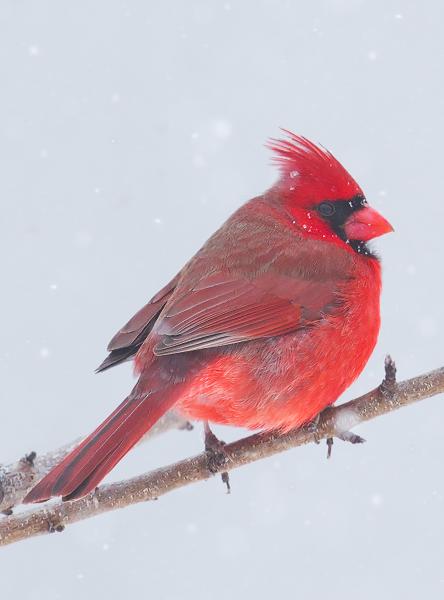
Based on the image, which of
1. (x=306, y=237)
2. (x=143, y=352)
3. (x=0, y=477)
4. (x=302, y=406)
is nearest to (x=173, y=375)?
(x=143, y=352)

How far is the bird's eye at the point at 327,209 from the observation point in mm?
3078

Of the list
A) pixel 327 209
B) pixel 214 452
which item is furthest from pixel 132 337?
pixel 327 209

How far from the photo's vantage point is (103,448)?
7.77ft

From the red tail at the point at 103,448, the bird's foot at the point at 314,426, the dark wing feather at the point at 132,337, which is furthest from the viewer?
the dark wing feather at the point at 132,337

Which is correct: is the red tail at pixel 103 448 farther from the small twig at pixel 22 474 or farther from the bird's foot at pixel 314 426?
the bird's foot at pixel 314 426

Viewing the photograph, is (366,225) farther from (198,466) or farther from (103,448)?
(103,448)

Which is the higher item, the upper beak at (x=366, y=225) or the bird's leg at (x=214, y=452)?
the upper beak at (x=366, y=225)

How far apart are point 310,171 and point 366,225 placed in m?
0.27

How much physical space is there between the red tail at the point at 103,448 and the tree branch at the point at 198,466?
152 millimetres

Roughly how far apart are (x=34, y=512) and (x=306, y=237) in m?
1.32

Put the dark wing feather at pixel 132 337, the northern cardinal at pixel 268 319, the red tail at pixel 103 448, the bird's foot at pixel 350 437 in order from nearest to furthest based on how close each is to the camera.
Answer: the red tail at pixel 103 448 → the bird's foot at pixel 350 437 → the northern cardinal at pixel 268 319 → the dark wing feather at pixel 132 337

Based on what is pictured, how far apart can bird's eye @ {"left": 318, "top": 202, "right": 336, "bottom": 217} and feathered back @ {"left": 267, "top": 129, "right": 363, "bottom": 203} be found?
2 centimetres

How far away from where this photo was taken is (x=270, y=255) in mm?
2973

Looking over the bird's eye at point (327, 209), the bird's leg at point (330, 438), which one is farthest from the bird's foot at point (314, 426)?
the bird's eye at point (327, 209)
